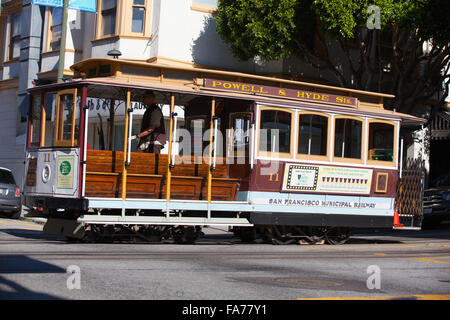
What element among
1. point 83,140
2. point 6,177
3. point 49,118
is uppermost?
point 49,118

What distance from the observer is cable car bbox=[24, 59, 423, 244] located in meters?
12.2

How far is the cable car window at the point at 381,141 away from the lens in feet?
48.3

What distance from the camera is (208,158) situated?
13516 millimetres

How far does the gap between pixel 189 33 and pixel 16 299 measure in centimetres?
1829

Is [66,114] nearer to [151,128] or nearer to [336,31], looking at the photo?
[151,128]

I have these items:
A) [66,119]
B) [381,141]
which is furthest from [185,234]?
[381,141]

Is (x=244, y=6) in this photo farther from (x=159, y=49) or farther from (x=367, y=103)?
(x=367, y=103)

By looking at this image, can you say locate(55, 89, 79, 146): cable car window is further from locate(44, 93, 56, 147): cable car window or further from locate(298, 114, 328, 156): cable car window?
locate(298, 114, 328, 156): cable car window

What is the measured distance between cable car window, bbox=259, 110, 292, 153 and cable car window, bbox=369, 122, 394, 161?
2.10 m

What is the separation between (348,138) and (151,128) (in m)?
4.20

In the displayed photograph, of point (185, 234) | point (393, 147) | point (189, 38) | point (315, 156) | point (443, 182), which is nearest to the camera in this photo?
point (185, 234)

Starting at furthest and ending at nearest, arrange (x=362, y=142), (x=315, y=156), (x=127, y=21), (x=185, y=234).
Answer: (x=127, y=21) < (x=362, y=142) < (x=315, y=156) < (x=185, y=234)

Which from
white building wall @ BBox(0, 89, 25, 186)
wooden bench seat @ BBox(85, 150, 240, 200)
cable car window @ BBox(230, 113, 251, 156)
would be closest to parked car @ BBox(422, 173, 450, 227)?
cable car window @ BBox(230, 113, 251, 156)

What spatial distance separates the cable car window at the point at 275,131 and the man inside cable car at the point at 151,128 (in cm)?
195
